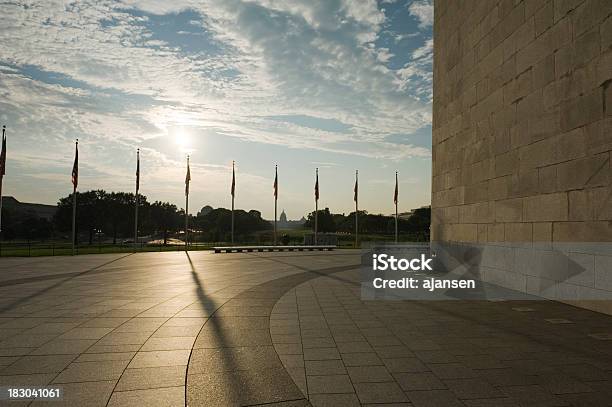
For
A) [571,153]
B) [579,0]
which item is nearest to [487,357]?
[571,153]

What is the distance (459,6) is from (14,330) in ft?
67.4

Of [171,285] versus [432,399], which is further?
[171,285]

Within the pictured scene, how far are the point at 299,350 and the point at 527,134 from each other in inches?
434

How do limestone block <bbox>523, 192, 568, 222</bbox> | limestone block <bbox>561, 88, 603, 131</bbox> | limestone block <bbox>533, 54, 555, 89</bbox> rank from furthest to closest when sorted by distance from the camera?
limestone block <bbox>533, 54, 555, 89</bbox> < limestone block <bbox>523, 192, 568, 222</bbox> < limestone block <bbox>561, 88, 603, 131</bbox>

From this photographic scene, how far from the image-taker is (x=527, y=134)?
13805 millimetres

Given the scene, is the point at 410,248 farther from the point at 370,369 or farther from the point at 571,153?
the point at 370,369

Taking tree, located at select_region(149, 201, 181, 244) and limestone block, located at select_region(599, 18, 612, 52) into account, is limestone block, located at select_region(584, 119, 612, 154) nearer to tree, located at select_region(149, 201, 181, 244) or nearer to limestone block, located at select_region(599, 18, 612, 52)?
limestone block, located at select_region(599, 18, 612, 52)

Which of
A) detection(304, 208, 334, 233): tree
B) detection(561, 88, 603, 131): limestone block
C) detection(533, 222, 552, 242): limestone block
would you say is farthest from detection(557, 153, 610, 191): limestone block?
detection(304, 208, 334, 233): tree

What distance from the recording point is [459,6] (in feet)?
62.7

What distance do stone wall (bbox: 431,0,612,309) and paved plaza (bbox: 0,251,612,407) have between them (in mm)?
2385

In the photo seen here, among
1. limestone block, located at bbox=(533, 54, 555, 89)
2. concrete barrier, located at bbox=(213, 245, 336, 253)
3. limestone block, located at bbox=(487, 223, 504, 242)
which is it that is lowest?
concrete barrier, located at bbox=(213, 245, 336, 253)

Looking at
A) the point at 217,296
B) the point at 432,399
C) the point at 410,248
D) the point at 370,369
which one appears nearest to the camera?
the point at 432,399

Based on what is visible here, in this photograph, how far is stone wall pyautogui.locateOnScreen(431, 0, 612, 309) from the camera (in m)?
11.1

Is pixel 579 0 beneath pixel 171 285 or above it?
above
